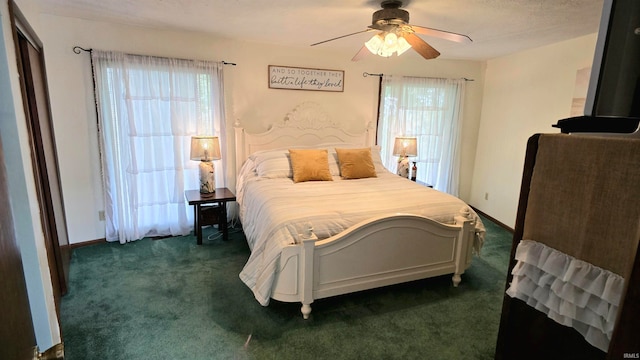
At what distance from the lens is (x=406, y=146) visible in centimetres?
421

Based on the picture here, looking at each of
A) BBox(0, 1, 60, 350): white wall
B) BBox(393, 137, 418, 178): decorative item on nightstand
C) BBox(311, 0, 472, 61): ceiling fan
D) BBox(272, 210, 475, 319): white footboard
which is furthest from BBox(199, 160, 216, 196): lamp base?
BBox(393, 137, 418, 178): decorative item on nightstand

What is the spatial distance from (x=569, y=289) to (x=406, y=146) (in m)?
3.54

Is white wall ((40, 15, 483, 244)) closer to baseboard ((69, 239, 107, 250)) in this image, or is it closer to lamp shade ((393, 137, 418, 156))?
baseboard ((69, 239, 107, 250))

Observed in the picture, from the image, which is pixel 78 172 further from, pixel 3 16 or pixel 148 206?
pixel 3 16

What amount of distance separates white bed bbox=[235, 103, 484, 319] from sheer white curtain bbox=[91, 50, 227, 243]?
3.02ft

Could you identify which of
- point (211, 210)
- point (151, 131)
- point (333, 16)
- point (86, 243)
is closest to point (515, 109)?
point (333, 16)

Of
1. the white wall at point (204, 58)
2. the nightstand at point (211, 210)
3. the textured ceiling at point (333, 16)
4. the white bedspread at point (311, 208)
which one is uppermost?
the textured ceiling at point (333, 16)

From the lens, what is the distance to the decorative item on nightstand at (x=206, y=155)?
11.2ft

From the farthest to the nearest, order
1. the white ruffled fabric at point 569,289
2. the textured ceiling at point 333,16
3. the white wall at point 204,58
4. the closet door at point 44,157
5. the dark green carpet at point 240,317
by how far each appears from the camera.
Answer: the white wall at point 204,58
the textured ceiling at point 333,16
the closet door at point 44,157
the dark green carpet at point 240,317
the white ruffled fabric at point 569,289

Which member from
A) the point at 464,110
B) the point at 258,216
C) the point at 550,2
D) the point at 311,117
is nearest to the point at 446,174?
the point at 464,110

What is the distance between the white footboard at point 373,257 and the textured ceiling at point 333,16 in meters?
1.60

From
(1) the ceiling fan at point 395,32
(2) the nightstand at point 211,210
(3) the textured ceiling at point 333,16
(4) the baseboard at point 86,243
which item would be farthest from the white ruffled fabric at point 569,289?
(4) the baseboard at point 86,243

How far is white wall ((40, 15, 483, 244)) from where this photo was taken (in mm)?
3031

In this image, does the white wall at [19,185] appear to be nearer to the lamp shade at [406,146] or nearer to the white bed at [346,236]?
the white bed at [346,236]
